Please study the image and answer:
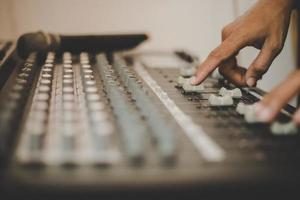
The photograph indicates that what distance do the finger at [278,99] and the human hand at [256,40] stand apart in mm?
261

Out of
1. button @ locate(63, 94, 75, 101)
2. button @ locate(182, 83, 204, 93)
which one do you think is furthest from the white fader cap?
button @ locate(63, 94, 75, 101)

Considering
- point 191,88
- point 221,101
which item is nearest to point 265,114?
point 221,101

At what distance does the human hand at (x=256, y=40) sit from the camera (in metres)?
0.86

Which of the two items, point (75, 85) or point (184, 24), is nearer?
point (75, 85)

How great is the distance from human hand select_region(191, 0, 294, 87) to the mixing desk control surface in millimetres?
115

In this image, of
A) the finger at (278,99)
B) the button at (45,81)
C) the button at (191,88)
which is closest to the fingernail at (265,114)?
the finger at (278,99)

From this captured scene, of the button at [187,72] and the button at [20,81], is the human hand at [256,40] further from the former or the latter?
the button at [20,81]

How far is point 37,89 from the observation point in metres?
0.74

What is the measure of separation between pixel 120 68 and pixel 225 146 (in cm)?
44

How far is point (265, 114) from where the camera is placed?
567mm

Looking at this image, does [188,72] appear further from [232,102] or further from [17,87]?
[17,87]

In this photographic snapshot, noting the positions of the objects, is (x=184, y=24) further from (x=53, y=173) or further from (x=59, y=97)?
(x=53, y=173)

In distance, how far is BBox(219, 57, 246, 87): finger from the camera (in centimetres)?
88

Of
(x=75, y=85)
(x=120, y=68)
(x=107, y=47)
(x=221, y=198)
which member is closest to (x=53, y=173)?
(x=221, y=198)
